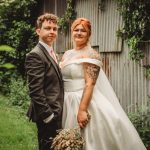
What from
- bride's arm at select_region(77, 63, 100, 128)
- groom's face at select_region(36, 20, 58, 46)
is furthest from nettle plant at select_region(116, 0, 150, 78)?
groom's face at select_region(36, 20, 58, 46)

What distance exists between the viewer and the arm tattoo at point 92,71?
5879 millimetres

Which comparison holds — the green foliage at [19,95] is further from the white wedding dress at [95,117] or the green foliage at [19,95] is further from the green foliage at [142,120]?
the white wedding dress at [95,117]

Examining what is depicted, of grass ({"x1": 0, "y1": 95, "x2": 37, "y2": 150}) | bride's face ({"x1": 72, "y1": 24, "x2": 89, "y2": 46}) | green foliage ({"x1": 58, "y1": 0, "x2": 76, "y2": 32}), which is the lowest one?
grass ({"x1": 0, "y1": 95, "x2": 37, "y2": 150})

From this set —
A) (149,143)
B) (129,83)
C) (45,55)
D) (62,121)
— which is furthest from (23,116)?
(45,55)

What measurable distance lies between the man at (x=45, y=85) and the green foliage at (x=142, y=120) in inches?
108

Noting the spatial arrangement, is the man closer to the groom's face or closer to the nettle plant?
the groom's face

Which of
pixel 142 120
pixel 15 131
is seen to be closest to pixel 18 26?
pixel 15 131

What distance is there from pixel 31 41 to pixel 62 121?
29.8 ft

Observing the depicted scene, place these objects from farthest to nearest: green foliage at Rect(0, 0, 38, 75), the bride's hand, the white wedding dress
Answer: green foliage at Rect(0, 0, 38, 75) < the white wedding dress < the bride's hand

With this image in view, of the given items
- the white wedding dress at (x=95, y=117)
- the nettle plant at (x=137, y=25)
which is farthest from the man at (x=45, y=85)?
the nettle plant at (x=137, y=25)

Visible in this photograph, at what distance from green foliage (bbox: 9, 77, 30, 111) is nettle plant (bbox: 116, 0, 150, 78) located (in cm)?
478

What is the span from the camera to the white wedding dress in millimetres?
6008

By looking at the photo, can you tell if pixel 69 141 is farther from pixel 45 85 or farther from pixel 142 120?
pixel 142 120

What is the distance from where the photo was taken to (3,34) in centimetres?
1589
